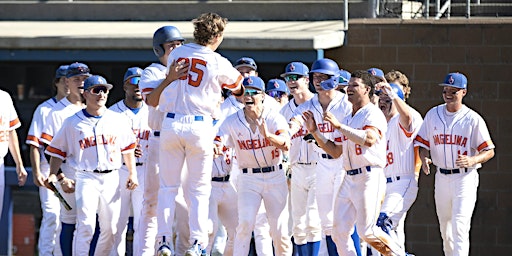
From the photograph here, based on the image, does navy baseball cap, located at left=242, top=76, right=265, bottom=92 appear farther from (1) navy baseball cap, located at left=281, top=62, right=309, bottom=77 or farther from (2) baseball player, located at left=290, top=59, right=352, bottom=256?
(1) navy baseball cap, located at left=281, top=62, right=309, bottom=77

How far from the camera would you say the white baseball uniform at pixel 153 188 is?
387 inches

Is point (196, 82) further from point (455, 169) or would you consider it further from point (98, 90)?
point (455, 169)

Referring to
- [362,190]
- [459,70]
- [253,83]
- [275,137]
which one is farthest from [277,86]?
[459,70]

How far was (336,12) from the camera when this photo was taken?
15820mm

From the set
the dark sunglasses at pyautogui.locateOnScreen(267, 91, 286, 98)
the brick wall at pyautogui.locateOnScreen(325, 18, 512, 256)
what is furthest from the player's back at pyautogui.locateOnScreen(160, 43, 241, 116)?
the brick wall at pyautogui.locateOnScreen(325, 18, 512, 256)

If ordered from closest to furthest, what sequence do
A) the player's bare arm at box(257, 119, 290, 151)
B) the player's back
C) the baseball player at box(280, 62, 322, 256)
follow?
the player's back
the player's bare arm at box(257, 119, 290, 151)
the baseball player at box(280, 62, 322, 256)

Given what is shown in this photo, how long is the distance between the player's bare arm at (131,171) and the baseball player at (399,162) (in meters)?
2.36

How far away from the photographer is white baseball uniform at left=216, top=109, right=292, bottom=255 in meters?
10.8

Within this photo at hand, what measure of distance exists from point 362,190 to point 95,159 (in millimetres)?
2527

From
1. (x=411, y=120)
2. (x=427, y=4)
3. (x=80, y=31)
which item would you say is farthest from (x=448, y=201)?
(x=80, y=31)

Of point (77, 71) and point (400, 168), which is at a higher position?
point (77, 71)

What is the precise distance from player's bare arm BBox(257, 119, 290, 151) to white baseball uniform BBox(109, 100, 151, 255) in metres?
1.42

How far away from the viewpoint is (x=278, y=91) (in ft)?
41.3

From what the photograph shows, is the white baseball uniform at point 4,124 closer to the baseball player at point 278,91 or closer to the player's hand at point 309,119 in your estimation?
Result: the baseball player at point 278,91
